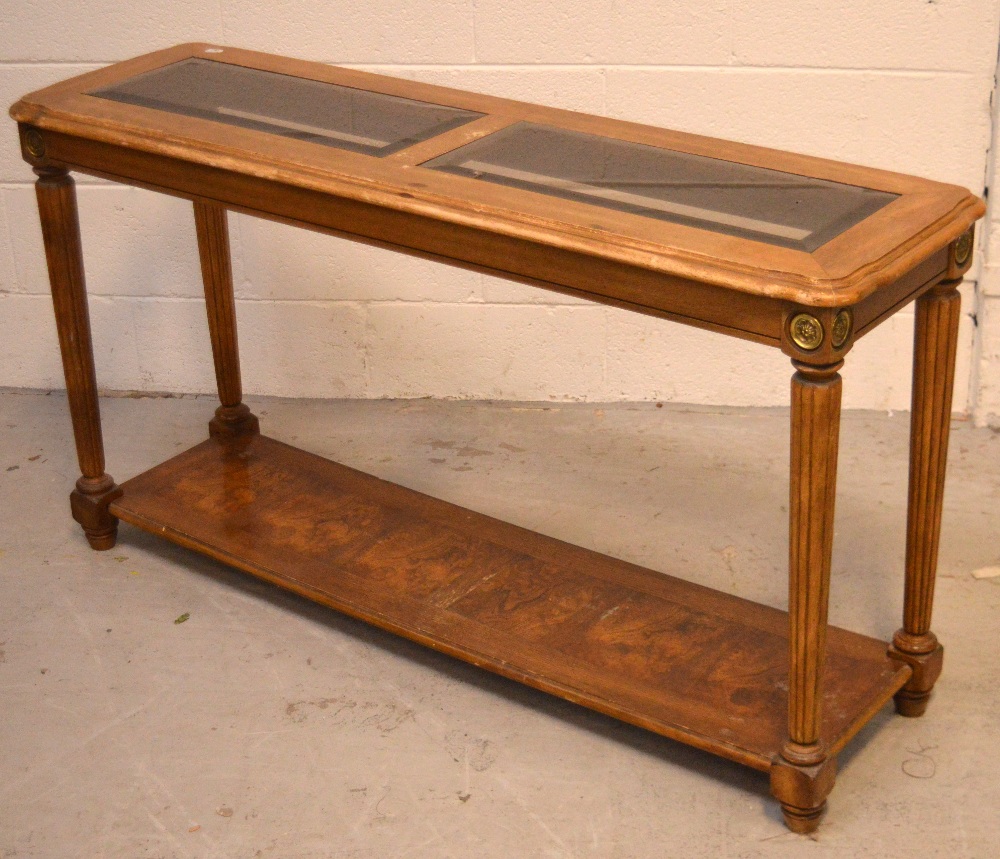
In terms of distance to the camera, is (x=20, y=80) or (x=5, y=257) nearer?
(x=20, y=80)

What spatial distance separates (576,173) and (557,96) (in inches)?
48.5

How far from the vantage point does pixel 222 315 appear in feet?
10.7

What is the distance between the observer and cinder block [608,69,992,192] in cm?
332

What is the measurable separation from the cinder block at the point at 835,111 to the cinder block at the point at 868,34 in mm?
34

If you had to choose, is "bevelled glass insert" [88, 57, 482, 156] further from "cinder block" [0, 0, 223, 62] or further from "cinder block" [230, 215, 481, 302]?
"cinder block" [230, 215, 481, 302]

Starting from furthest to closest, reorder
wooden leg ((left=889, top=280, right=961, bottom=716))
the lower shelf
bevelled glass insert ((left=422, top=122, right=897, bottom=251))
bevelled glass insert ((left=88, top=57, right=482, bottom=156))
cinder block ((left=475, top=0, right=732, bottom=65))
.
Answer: cinder block ((left=475, top=0, right=732, bottom=65)), bevelled glass insert ((left=88, top=57, right=482, bottom=156)), the lower shelf, wooden leg ((left=889, top=280, right=961, bottom=716)), bevelled glass insert ((left=422, top=122, right=897, bottom=251))

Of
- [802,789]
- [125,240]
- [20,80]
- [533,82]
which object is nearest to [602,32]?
[533,82]

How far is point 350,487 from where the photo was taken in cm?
311

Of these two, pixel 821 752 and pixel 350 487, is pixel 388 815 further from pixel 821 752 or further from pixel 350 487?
pixel 350 487

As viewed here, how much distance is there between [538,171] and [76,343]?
1.16m

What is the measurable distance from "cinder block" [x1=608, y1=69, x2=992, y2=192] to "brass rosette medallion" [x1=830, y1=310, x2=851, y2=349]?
1.61 m

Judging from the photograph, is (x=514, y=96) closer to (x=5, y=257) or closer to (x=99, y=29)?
(x=99, y=29)

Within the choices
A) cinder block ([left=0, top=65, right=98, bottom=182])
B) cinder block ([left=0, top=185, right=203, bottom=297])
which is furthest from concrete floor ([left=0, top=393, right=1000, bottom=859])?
cinder block ([left=0, top=65, right=98, bottom=182])

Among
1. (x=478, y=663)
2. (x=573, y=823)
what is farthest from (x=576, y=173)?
(x=573, y=823)
